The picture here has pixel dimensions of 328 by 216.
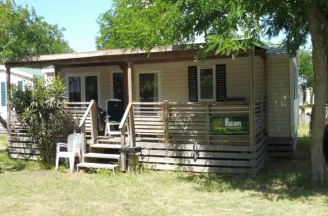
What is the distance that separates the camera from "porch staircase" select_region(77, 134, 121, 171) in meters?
8.94

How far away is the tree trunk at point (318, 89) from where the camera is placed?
23.4 ft

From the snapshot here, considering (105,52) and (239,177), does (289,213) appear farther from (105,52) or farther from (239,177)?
(105,52)

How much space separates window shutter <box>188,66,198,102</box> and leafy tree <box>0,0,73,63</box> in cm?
591

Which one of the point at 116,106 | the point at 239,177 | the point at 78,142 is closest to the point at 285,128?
the point at 239,177

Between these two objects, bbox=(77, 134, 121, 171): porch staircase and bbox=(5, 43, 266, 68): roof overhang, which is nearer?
bbox=(5, 43, 266, 68): roof overhang

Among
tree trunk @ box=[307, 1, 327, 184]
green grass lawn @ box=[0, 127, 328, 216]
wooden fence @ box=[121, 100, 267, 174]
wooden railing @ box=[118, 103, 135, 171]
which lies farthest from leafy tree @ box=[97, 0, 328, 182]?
wooden railing @ box=[118, 103, 135, 171]

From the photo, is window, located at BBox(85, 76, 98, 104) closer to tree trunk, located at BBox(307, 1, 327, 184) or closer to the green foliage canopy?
the green foliage canopy

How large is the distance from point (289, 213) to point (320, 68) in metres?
3.00

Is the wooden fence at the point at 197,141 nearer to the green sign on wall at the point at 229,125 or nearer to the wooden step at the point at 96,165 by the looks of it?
the green sign on wall at the point at 229,125

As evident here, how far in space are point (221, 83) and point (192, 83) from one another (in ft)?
3.07

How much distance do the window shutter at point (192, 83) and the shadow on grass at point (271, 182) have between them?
11.3 ft

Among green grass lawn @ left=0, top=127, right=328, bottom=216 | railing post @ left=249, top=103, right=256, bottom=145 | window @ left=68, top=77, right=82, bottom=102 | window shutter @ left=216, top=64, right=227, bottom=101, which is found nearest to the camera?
green grass lawn @ left=0, top=127, right=328, bottom=216

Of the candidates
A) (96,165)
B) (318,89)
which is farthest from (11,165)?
(318,89)

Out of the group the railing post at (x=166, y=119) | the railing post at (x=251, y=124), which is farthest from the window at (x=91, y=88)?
the railing post at (x=251, y=124)
